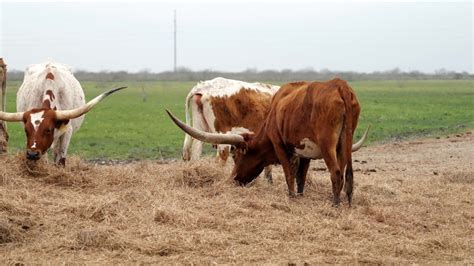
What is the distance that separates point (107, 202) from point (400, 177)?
6.49 m

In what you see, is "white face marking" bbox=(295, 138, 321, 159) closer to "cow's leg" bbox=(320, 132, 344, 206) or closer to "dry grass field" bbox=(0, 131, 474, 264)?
"cow's leg" bbox=(320, 132, 344, 206)

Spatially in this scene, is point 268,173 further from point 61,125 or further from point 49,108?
point 49,108

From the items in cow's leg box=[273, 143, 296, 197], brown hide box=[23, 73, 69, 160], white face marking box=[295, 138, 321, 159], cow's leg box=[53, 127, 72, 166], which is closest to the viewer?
white face marking box=[295, 138, 321, 159]

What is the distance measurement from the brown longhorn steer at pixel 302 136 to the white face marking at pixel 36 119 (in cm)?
235

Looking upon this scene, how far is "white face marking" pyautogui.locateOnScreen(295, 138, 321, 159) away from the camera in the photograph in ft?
29.8

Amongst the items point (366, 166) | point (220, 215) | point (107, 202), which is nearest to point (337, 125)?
point (220, 215)

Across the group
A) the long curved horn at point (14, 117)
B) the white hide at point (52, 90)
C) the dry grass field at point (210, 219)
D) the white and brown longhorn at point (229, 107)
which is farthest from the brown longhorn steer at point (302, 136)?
the white hide at point (52, 90)

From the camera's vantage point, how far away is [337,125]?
859 cm

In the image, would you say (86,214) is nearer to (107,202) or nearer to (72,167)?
(107,202)

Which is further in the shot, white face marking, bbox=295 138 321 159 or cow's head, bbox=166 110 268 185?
cow's head, bbox=166 110 268 185

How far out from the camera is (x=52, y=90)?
456 inches

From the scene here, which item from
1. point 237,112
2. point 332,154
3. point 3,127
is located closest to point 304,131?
point 332,154

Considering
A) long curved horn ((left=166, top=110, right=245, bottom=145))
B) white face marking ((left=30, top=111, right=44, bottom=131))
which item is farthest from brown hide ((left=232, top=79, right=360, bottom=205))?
white face marking ((left=30, top=111, right=44, bottom=131))

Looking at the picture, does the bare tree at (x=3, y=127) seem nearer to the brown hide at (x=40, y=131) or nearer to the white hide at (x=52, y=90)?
the white hide at (x=52, y=90)
